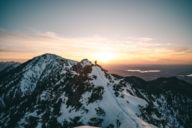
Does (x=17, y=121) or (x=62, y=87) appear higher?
(x=62, y=87)

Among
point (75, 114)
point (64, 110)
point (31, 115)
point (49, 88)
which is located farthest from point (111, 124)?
point (49, 88)

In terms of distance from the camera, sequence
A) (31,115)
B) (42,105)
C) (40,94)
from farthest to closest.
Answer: (40,94) < (42,105) < (31,115)

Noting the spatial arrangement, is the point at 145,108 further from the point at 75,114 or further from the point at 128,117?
the point at 75,114

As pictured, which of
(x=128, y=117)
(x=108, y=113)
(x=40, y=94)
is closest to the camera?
(x=128, y=117)

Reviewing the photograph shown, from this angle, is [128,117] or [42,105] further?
[42,105]

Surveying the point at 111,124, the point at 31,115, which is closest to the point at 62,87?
the point at 31,115

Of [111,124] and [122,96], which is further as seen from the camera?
[122,96]

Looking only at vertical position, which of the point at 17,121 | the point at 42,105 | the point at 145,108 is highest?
the point at 145,108

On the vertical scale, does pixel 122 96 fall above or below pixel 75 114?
above

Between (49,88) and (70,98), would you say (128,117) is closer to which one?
(70,98)
